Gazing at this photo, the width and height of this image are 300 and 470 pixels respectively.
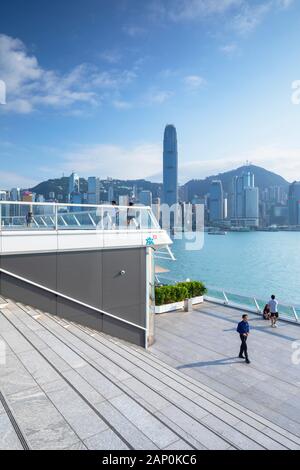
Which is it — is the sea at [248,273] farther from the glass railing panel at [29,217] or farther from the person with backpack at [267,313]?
the glass railing panel at [29,217]

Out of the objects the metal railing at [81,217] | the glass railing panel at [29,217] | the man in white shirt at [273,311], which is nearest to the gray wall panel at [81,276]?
the metal railing at [81,217]

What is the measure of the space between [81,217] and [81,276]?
95.9 inches

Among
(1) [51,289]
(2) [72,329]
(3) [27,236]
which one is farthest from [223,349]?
(3) [27,236]

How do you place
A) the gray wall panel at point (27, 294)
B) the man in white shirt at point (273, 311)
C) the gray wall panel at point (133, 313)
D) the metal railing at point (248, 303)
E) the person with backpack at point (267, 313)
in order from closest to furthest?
the gray wall panel at point (27, 294)
the gray wall panel at point (133, 313)
the man in white shirt at point (273, 311)
the person with backpack at point (267, 313)
the metal railing at point (248, 303)

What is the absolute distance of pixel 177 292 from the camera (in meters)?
17.2

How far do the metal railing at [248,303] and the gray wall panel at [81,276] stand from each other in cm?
1027

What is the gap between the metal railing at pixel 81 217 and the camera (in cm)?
991

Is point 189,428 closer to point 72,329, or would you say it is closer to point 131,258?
point 72,329

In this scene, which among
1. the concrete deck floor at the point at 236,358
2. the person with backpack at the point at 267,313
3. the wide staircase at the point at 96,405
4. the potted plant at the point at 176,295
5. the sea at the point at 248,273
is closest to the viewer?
the wide staircase at the point at 96,405

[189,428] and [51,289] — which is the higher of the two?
[51,289]

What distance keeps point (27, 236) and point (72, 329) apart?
3049mm

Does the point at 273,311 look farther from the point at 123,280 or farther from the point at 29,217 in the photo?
the point at 29,217

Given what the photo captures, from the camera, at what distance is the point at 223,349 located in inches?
455

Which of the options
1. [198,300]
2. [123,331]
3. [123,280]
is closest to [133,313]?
[123,331]
